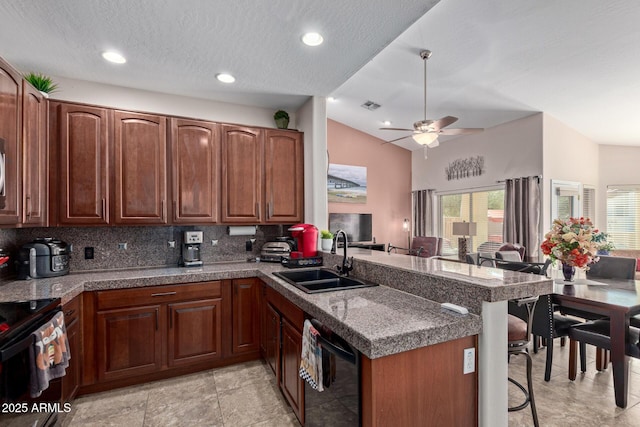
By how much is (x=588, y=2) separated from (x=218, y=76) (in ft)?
11.2

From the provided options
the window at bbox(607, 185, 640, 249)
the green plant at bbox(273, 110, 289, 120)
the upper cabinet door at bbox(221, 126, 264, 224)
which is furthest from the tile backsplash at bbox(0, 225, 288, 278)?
the window at bbox(607, 185, 640, 249)

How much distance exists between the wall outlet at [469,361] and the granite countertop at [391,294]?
9 cm

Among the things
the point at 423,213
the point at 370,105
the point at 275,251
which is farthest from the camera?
the point at 423,213

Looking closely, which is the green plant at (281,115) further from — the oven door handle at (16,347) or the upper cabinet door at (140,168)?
the oven door handle at (16,347)

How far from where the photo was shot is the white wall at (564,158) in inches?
209

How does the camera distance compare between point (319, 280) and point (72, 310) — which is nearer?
point (72, 310)

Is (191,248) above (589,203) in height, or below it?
below

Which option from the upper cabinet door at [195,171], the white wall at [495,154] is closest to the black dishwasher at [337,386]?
the upper cabinet door at [195,171]

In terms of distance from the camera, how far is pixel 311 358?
→ 1.68 meters

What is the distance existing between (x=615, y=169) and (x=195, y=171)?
308 inches

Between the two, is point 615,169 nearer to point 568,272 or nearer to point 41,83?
point 568,272

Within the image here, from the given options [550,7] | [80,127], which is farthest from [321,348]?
[550,7]

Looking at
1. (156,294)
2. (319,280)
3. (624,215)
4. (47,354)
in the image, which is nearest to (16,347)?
(47,354)

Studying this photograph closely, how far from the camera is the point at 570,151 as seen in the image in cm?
573
